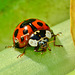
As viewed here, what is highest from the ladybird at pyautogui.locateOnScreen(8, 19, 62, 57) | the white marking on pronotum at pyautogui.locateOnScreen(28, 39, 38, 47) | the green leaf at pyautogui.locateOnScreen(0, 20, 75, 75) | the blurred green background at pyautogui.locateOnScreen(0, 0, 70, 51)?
the blurred green background at pyautogui.locateOnScreen(0, 0, 70, 51)

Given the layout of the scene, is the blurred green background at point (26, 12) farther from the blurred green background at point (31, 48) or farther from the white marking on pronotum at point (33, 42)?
the white marking on pronotum at point (33, 42)

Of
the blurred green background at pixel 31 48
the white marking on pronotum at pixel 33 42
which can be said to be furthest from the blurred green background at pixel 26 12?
the white marking on pronotum at pixel 33 42

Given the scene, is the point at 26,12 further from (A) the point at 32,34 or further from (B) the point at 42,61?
(B) the point at 42,61

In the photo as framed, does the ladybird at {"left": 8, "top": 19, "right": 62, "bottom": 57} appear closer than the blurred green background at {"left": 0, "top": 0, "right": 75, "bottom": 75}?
No

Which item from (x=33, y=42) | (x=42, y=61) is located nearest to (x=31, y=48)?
(x=33, y=42)

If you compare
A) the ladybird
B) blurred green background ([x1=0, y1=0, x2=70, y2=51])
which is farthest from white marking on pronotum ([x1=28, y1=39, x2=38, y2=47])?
blurred green background ([x1=0, y1=0, x2=70, y2=51])

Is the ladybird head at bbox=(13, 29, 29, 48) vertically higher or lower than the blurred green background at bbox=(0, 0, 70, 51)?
lower

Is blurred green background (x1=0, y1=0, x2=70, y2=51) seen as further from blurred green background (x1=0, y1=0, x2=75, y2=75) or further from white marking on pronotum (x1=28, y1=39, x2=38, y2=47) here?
white marking on pronotum (x1=28, y1=39, x2=38, y2=47)
